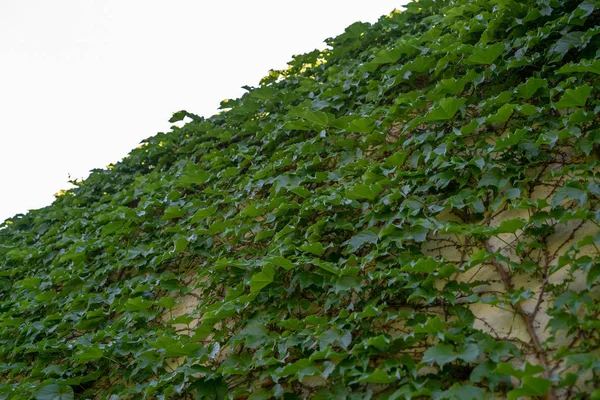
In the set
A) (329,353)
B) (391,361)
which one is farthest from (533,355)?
(329,353)

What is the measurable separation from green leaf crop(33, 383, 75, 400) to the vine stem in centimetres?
205

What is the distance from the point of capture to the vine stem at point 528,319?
1384 mm

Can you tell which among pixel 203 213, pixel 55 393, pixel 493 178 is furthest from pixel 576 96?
pixel 55 393

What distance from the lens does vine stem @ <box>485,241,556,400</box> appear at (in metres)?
1.38

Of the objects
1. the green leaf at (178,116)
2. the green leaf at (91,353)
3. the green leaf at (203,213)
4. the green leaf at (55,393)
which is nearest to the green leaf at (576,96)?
the green leaf at (203,213)

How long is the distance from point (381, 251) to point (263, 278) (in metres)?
0.50

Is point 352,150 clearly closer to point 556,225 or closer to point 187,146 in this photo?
point 556,225

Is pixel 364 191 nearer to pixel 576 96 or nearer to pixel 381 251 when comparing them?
pixel 381 251

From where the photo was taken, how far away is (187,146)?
13.7ft

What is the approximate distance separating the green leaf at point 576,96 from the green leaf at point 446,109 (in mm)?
404

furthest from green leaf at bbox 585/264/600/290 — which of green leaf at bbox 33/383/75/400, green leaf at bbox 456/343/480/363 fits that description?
green leaf at bbox 33/383/75/400

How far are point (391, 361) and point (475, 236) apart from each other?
1.91 feet

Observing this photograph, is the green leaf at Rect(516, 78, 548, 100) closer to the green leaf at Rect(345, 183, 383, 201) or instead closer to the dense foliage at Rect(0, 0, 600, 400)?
the dense foliage at Rect(0, 0, 600, 400)

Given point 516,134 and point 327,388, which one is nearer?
point 327,388
